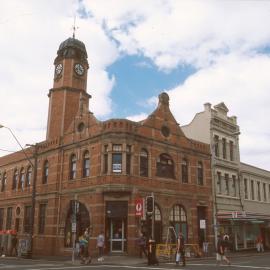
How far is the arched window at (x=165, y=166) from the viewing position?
30297 millimetres

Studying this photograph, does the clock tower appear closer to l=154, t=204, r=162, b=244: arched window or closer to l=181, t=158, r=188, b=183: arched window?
l=181, t=158, r=188, b=183: arched window

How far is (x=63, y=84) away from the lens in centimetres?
3569

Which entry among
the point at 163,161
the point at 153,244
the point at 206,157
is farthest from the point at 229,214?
the point at 153,244

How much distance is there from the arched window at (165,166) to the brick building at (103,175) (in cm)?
8

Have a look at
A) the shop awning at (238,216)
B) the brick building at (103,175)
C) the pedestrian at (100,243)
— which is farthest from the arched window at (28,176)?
the shop awning at (238,216)

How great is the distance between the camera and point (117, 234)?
26.7 m

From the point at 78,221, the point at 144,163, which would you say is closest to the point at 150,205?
the point at 144,163

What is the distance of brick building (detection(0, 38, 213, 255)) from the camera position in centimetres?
2694

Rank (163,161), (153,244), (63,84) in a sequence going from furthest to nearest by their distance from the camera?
(63,84) < (163,161) < (153,244)

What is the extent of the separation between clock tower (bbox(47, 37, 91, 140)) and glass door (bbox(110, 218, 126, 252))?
35.1 feet

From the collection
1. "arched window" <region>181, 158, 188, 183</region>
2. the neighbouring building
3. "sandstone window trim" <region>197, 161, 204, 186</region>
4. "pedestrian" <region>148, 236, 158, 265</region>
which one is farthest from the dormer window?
the neighbouring building

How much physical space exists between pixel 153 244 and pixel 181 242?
6.91ft

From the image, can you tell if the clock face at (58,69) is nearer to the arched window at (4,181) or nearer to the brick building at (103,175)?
the brick building at (103,175)

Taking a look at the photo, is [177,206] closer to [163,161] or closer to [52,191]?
[163,161]
